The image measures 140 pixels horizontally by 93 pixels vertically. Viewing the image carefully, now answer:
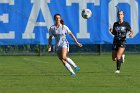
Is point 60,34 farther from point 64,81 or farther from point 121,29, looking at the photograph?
point 64,81

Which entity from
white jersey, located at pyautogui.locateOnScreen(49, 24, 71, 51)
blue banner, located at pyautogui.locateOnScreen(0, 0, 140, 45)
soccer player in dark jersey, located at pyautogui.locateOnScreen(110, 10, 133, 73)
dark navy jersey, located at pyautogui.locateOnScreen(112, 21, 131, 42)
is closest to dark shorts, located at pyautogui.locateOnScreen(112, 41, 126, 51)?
soccer player in dark jersey, located at pyautogui.locateOnScreen(110, 10, 133, 73)

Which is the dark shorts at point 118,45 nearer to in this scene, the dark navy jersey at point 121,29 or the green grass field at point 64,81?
the dark navy jersey at point 121,29

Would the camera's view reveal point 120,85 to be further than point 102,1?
No

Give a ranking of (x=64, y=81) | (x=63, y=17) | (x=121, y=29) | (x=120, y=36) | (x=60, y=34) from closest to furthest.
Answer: (x=64, y=81)
(x=60, y=34)
(x=121, y=29)
(x=120, y=36)
(x=63, y=17)

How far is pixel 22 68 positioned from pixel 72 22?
9721mm

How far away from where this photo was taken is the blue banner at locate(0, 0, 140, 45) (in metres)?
33.5

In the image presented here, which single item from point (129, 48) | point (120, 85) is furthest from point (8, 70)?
point (129, 48)

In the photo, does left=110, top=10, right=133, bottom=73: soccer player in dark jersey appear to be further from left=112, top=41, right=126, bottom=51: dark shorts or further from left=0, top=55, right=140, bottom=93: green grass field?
left=0, top=55, right=140, bottom=93: green grass field

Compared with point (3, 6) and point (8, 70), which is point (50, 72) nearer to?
point (8, 70)

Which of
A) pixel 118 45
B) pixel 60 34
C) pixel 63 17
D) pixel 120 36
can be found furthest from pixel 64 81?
pixel 63 17

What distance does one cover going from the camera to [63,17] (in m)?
33.9

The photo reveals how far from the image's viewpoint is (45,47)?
114ft

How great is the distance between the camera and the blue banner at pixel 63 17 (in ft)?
110

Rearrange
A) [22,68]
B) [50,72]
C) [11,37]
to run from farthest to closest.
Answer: [11,37], [22,68], [50,72]
